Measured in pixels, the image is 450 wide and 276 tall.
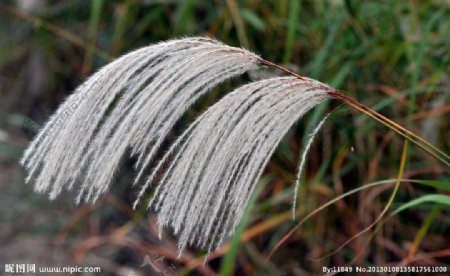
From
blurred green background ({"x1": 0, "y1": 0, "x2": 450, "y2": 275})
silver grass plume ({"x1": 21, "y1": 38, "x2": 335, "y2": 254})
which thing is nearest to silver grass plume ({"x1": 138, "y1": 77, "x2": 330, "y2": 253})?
silver grass plume ({"x1": 21, "y1": 38, "x2": 335, "y2": 254})

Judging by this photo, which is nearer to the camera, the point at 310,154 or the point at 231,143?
the point at 231,143

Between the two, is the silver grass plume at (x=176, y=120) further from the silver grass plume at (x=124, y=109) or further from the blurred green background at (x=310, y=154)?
the blurred green background at (x=310, y=154)

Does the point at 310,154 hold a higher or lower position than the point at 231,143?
lower

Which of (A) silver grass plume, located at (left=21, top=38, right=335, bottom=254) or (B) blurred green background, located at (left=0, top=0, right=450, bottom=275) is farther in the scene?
(B) blurred green background, located at (left=0, top=0, right=450, bottom=275)

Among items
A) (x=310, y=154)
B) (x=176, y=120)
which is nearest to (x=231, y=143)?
(x=176, y=120)

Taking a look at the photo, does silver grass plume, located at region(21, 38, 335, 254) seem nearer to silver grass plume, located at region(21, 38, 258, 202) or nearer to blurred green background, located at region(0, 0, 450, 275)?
silver grass plume, located at region(21, 38, 258, 202)

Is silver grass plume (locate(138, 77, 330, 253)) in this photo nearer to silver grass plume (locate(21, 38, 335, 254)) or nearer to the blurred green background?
silver grass plume (locate(21, 38, 335, 254))

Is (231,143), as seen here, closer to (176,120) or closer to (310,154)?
(176,120)
